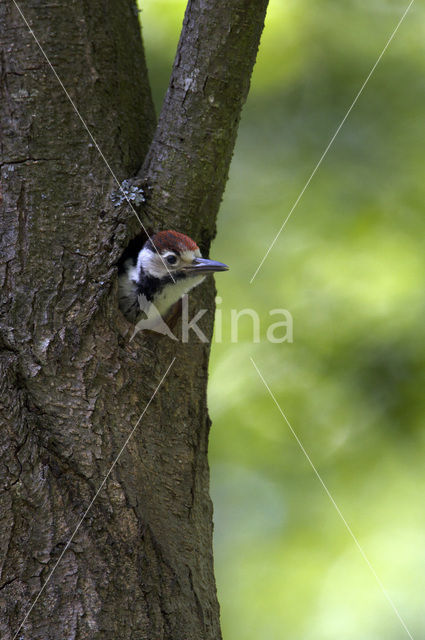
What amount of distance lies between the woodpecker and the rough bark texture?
0.32ft

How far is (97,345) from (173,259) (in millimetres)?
560

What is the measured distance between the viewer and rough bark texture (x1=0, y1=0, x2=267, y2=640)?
158 centimetres

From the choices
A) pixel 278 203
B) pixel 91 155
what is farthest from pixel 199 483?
pixel 278 203

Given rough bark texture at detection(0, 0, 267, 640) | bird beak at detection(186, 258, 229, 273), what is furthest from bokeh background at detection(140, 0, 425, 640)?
rough bark texture at detection(0, 0, 267, 640)

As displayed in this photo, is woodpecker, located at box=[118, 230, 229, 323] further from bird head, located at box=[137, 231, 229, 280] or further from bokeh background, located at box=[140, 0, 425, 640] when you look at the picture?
bokeh background, located at box=[140, 0, 425, 640]

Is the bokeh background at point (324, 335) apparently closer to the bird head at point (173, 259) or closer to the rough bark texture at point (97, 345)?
the bird head at point (173, 259)

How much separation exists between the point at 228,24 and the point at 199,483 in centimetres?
126

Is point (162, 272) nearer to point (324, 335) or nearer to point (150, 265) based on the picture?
point (150, 265)

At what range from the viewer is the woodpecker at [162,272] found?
2.13 metres

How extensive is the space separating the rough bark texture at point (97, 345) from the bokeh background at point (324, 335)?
1.48 meters

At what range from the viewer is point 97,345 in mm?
1770

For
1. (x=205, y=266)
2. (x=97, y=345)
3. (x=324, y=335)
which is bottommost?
(x=97, y=345)

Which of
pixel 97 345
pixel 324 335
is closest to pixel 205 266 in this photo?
pixel 97 345

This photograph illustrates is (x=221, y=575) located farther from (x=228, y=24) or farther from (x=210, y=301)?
(x=228, y=24)
